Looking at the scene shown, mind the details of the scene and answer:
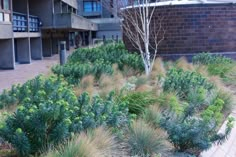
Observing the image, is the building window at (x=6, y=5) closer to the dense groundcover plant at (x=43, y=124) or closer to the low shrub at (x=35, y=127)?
the dense groundcover plant at (x=43, y=124)

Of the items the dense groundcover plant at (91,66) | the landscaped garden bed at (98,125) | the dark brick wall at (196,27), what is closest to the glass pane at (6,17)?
the dense groundcover plant at (91,66)

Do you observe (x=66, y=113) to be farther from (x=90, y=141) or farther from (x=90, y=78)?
(x=90, y=78)

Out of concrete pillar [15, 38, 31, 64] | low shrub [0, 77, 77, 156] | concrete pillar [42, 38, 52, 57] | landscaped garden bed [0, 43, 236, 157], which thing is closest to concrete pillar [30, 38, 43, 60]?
concrete pillar [15, 38, 31, 64]

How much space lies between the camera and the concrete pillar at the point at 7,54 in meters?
22.1

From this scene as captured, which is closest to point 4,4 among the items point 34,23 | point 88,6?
point 34,23

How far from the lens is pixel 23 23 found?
26031 mm

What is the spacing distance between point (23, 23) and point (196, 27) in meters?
12.4

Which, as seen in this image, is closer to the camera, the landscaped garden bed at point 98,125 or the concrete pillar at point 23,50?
the landscaped garden bed at point 98,125

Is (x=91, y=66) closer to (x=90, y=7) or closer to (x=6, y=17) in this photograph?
(x=6, y=17)

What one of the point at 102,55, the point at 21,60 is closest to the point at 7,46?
the point at 21,60

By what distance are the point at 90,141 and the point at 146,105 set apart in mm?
2641

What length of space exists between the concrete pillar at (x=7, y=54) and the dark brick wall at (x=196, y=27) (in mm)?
8526

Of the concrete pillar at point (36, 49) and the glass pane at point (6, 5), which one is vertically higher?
the glass pane at point (6, 5)

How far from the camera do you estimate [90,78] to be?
1090 centimetres
